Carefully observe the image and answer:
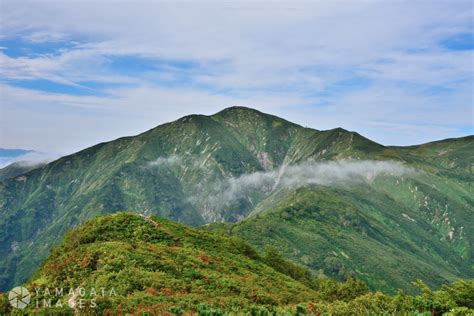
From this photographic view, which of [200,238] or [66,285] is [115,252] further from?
[200,238]

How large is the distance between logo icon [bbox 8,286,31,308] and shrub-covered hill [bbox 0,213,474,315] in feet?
1.36

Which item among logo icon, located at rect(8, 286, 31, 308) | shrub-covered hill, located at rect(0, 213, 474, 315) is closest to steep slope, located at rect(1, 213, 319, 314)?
shrub-covered hill, located at rect(0, 213, 474, 315)

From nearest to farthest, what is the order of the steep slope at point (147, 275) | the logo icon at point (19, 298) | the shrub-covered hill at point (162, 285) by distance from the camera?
the shrub-covered hill at point (162, 285) → the logo icon at point (19, 298) → the steep slope at point (147, 275)

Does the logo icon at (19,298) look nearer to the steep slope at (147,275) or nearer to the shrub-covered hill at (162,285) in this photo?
the shrub-covered hill at (162,285)

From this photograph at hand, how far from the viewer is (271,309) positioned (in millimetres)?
40625

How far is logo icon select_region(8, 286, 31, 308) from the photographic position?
37.9 meters

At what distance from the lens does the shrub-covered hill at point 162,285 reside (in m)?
37.4

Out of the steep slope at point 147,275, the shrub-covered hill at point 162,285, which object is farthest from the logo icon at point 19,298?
the steep slope at point 147,275

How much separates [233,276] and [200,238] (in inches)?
849

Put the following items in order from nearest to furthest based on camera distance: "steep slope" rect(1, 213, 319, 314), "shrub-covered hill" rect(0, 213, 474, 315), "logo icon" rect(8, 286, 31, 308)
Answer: "shrub-covered hill" rect(0, 213, 474, 315) < "logo icon" rect(8, 286, 31, 308) < "steep slope" rect(1, 213, 319, 314)

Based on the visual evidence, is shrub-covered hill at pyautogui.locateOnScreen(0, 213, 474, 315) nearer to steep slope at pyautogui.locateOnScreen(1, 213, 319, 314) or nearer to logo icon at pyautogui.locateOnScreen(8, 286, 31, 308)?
steep slope at pyautogui.locateOnScreen(1, 213, 319, 314)

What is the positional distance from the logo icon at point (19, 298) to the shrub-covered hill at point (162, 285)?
415 mm

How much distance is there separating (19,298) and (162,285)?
43.4 ft

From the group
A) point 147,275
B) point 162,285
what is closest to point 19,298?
point 147,275
